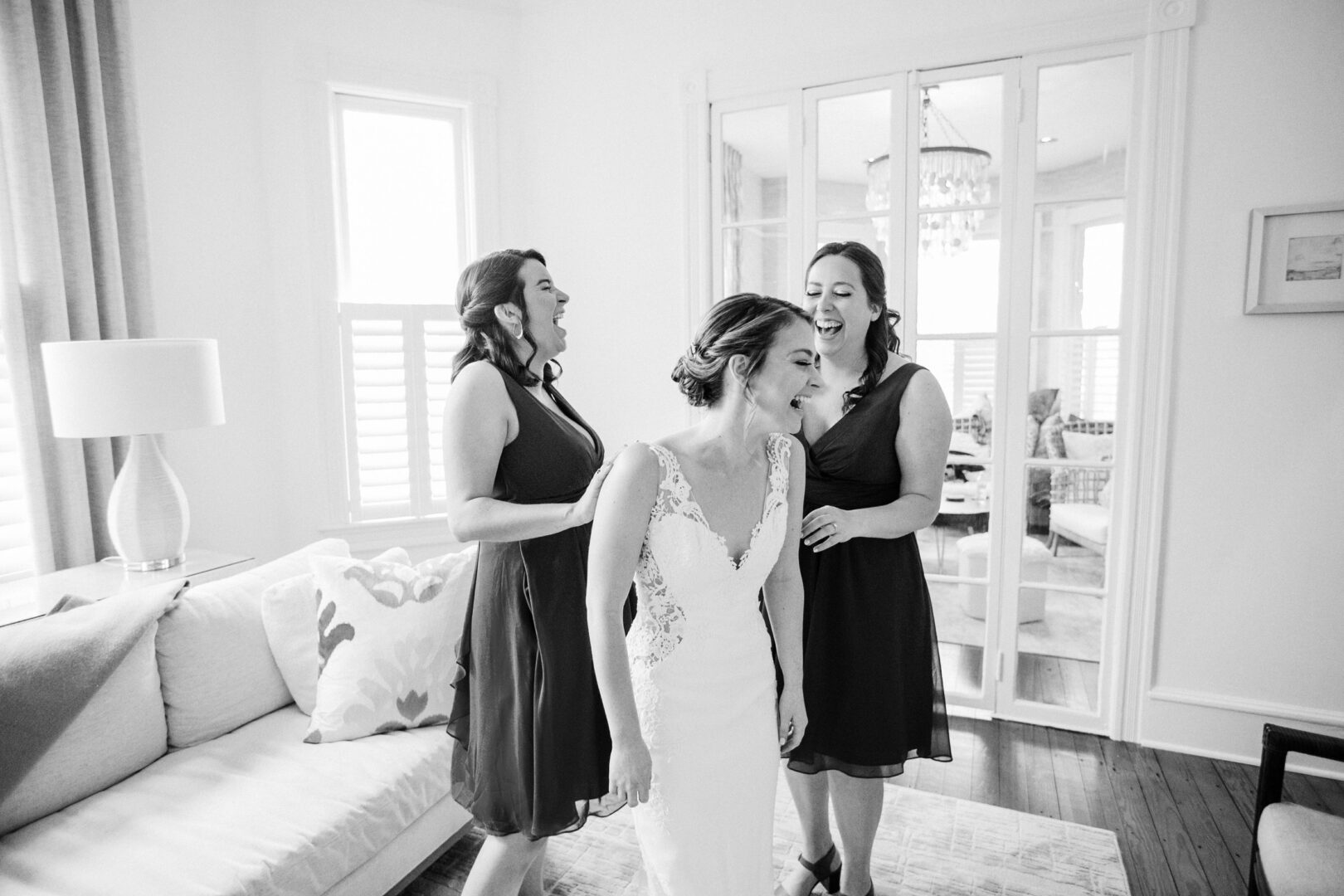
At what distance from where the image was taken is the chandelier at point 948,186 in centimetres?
298

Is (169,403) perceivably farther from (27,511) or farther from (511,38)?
(511,38)

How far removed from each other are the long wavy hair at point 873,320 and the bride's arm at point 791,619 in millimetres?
327

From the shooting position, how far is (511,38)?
11.9ft

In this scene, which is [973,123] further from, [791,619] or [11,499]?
[11,499]

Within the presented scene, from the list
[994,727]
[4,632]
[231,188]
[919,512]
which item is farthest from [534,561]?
[231,188]

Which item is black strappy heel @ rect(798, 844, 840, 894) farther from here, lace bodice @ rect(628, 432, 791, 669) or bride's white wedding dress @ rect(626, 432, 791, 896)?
lace bodice @ rect(628, 432, 791, 669)

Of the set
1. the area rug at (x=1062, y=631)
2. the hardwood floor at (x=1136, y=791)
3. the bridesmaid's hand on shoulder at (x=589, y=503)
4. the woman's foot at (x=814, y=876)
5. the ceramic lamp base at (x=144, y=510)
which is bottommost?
the hardwood floor at (x=1136, y=791)

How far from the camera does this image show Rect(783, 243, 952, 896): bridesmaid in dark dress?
70.8 inches

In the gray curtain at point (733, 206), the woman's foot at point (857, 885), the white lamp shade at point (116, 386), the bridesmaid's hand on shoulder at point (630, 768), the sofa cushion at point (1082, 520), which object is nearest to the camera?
the bridesmaid's hand on shoulder at point (630, 768)

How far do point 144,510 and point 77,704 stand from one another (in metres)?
0.97

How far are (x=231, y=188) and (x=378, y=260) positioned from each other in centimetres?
61

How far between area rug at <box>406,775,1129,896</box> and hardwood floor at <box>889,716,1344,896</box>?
3.3 inches

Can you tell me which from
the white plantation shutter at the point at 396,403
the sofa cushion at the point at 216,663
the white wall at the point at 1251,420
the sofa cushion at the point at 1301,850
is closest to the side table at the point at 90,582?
the sofa cushion at the point at 216,663

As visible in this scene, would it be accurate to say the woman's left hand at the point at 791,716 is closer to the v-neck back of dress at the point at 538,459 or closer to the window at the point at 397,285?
the v-neck back of dress at the point at 538,459
